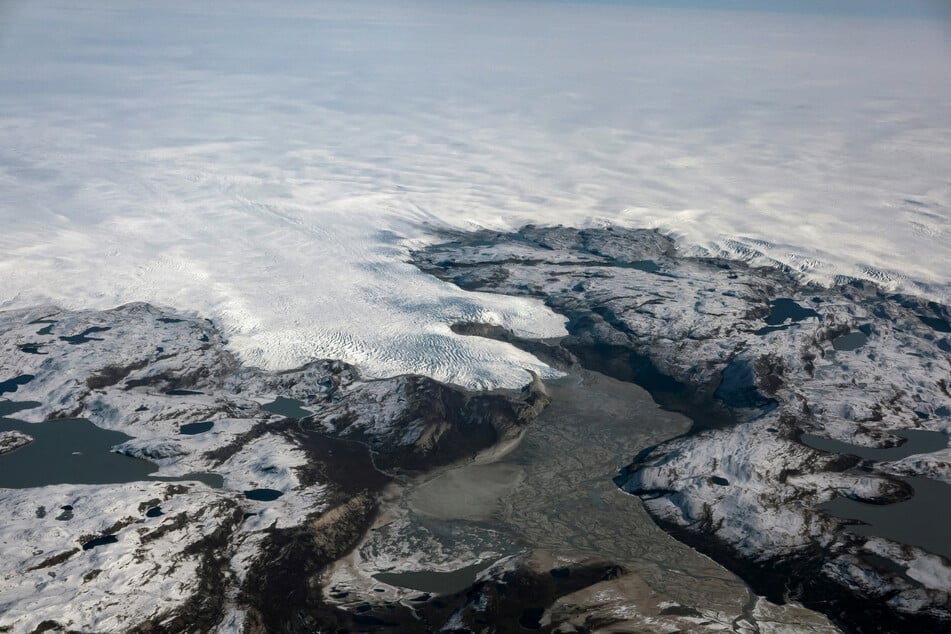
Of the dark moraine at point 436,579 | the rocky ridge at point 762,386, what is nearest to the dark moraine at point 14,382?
the dark moraine at point 436,579

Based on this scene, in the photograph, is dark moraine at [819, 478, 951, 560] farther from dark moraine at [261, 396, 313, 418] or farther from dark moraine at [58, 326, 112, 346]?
dark moraine at [58, 326, 112, 346]

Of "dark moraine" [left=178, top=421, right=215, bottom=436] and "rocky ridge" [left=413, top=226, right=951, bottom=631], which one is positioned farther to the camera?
"dark moraine" [left=178, top=421, right=215, bottom=436]

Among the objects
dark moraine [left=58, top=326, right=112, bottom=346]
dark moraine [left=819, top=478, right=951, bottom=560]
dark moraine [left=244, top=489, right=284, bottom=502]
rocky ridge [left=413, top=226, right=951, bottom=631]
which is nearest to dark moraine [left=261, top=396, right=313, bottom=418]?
dark moraine [left=244, top=489, right=284, bottom=502]

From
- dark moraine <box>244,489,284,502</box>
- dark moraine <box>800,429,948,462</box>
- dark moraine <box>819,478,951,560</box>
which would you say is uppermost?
dark moraine <box>800,429,948,462</box>

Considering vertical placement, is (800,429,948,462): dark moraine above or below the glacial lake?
above

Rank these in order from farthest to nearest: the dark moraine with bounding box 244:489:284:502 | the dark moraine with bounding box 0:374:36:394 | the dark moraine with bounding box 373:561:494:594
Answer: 1. the dark moraine with bounding box 0:374:36:394
2. the dark moraine with bounding box 244:489:284:502
3. the dark moraine with bounding box 373:561:494:594

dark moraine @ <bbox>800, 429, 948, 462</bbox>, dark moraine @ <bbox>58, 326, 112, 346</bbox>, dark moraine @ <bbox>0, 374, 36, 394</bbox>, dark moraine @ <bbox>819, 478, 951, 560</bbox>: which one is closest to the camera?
dark moraine @ <bbox>819, 478, 951, 560</bbox>

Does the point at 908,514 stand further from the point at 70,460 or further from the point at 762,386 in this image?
the point at 70,460

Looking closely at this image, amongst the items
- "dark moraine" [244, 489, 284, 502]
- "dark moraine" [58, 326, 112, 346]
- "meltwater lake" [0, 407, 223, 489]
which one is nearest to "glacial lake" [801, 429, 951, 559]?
"dark moraine" [244, 489, 284, 502]
